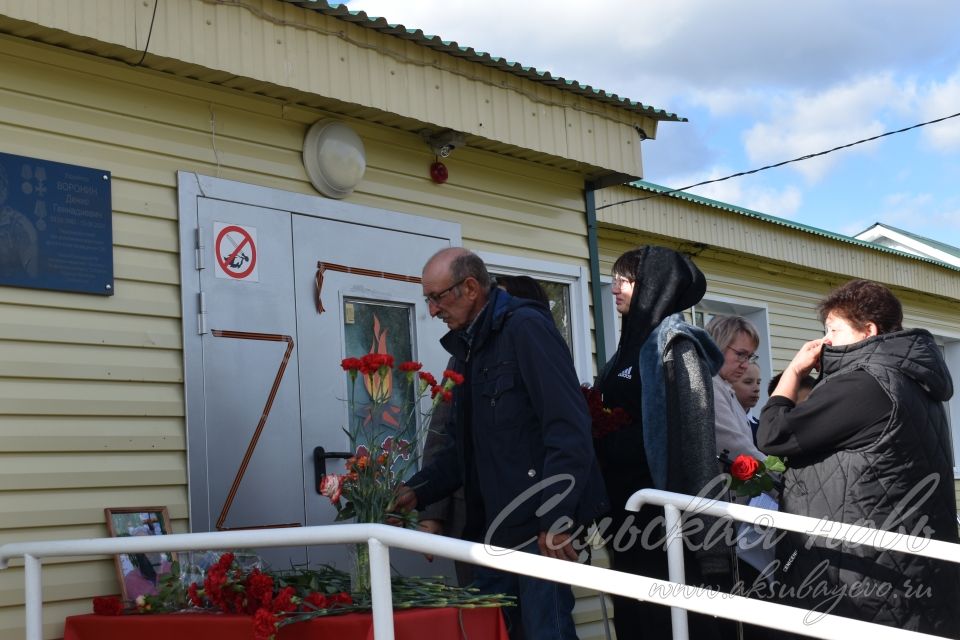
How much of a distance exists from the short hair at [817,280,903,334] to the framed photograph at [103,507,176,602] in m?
2.51

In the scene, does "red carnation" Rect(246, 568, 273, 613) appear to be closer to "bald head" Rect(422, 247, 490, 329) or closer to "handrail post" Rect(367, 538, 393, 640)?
"handrail post" Rect(367, 538, 393, 640)

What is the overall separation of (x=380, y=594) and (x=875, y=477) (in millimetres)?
1793

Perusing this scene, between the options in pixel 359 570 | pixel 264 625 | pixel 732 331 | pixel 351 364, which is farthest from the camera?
pixel 732 331

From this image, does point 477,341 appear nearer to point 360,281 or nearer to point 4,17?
point 360,281

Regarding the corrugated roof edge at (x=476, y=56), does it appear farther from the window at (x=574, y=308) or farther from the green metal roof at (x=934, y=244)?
the green metal roof at (x=934, y=244)

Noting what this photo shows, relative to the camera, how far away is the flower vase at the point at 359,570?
3.20 m

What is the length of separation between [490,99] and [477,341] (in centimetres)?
208

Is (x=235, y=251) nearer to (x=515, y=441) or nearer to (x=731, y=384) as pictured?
(x=515, y=441)

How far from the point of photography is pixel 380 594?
2668 mm

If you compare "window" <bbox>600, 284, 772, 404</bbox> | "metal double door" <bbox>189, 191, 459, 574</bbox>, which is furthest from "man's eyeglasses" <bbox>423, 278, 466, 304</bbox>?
"window" <bbox>600, 284, 772, 404</bbox>

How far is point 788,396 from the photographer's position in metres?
3.99

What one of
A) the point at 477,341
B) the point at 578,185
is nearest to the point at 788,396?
the point at 477,341

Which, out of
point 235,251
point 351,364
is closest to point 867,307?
point 351,364

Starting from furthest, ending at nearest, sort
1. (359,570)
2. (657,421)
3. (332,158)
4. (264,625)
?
(332,158), (657,421), (359,570), (264,625)
